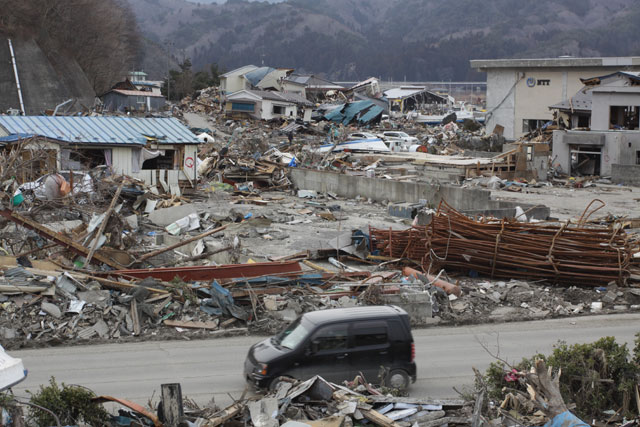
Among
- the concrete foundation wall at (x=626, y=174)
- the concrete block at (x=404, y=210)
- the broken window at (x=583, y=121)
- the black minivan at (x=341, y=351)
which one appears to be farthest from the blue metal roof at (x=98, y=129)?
the broken window at (x=583, y=121)

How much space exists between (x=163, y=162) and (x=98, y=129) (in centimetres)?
325

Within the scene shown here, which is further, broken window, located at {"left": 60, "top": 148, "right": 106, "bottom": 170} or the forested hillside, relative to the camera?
the forested hillside

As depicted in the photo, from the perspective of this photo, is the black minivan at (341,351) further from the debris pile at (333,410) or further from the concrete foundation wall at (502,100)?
the concrete foundation wall at (502,100)

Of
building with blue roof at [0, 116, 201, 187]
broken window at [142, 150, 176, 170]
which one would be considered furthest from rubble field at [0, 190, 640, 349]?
broken window at [142, 150, 176, 170]

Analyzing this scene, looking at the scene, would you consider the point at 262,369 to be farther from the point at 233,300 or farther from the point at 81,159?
the point at 81,159

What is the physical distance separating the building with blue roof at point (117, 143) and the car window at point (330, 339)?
17.0m

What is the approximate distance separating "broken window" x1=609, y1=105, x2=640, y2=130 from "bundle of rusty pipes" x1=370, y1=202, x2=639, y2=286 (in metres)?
24.9

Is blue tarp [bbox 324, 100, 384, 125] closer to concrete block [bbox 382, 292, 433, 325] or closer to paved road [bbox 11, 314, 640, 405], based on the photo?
concrete block [bbox 382, 292, 433, 325]

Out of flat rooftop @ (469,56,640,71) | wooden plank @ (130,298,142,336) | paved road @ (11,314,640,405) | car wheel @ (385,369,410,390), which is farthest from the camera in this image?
flat rooftop @ (469,56,640,71)

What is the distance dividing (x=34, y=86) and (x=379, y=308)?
2123 inches

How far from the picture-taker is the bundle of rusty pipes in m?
18.2

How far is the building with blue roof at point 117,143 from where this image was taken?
89.9ft

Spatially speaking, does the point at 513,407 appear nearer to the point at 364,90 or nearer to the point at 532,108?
the point at 532,108

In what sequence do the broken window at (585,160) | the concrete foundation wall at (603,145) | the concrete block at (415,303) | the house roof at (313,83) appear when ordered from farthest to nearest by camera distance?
the house roof at (313,83), the broken window at (585,160), the concrete foundation wall at (603,145), the concrete block at (415,303)
